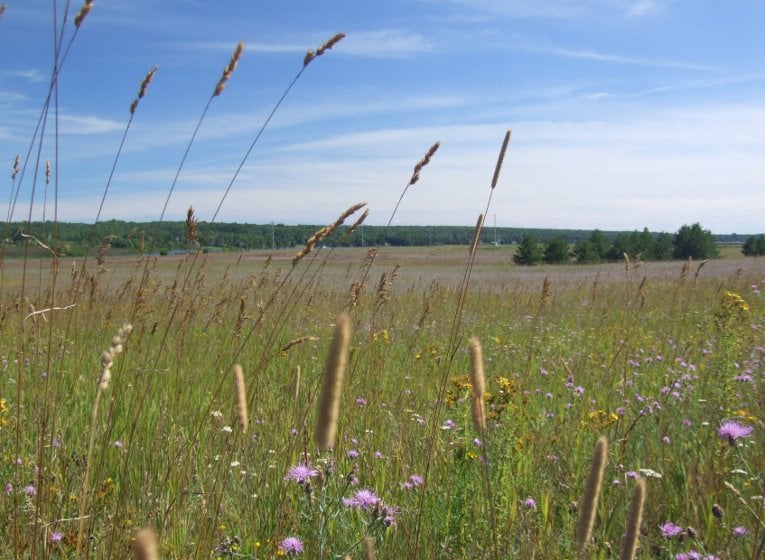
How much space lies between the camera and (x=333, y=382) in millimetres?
669

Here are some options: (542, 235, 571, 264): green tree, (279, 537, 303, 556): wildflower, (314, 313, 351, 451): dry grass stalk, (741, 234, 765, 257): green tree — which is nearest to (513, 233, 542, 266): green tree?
(542, 235, 571, 264): green tree

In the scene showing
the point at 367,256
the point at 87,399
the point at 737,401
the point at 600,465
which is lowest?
the point at 87,399

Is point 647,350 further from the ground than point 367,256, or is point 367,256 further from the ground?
point 367,256

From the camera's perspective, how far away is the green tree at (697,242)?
50000 millimetres

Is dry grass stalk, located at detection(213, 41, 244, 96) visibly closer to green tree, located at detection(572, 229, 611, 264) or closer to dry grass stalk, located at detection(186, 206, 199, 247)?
dry grass stalk, located at detection(186, 206, 199, 247)

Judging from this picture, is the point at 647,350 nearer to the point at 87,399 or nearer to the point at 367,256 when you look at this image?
the point at 367,256

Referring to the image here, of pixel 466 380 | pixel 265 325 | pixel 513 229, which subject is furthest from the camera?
pixel 513 229

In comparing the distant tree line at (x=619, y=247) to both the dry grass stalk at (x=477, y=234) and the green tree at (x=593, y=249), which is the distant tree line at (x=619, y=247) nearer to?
the green tree at (x=593, y=249)

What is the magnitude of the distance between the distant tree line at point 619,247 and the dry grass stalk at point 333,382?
151 ft

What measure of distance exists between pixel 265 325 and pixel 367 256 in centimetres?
376

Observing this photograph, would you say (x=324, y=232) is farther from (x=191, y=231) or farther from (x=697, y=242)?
(x=697, y=242)

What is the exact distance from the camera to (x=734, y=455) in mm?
2801

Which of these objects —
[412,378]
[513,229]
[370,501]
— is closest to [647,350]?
[412,378]

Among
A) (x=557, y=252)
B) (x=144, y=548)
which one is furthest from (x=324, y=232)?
(x=557, y=252)
